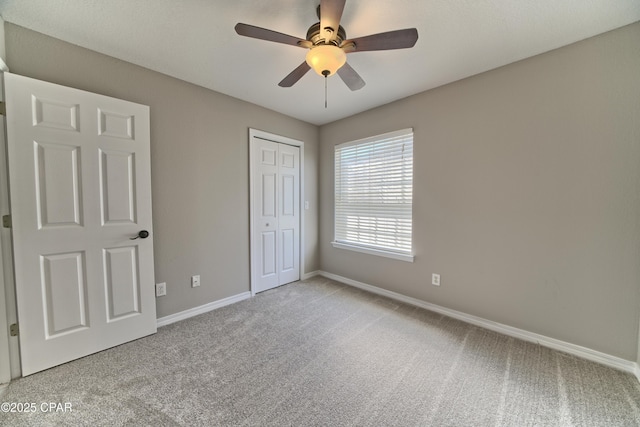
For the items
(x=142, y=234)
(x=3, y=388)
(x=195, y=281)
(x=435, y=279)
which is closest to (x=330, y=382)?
(x=435, y=279)

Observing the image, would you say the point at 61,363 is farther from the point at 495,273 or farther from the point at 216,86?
the point at 495,273

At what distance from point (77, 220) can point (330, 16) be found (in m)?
2.31

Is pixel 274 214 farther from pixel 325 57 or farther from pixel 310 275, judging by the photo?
pixel 325 57

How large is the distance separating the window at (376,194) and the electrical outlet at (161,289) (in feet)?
7.20

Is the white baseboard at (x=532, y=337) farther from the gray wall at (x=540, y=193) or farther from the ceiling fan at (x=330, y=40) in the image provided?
the ceiling fan at (x=330, y=40)

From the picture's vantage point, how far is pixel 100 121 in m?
1.88

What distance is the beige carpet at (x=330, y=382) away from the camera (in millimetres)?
1340

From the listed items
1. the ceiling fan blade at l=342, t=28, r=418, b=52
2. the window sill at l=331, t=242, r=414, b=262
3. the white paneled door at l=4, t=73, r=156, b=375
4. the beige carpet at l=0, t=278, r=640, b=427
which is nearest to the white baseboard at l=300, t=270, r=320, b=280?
the window sill at l=331, t=242, r=414, b=262

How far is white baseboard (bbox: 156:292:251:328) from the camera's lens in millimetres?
2311

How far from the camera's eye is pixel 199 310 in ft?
8.38

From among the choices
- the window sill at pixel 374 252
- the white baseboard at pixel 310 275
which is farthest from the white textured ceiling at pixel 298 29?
the white baseboard at pixel 310 275

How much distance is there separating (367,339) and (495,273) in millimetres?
1360

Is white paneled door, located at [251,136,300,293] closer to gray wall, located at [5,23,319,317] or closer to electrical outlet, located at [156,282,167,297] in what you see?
gray wall, located at [5,23,319,317]

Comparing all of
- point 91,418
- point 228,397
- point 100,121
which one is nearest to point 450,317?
point 228,397
